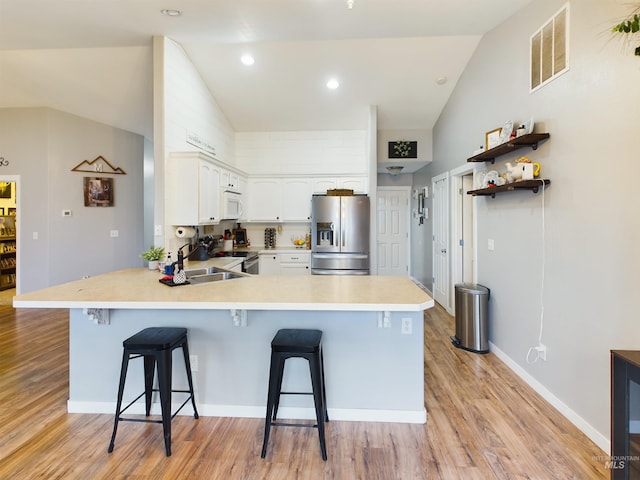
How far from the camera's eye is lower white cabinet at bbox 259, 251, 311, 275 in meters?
5.41

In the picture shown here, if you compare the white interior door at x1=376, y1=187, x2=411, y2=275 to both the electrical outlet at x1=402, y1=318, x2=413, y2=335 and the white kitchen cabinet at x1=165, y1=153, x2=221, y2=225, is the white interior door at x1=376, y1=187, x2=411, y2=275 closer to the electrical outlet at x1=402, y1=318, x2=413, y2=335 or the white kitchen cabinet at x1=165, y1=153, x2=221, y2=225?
the white kitchen cabinet at x1=165, y1=153, x2=221, y2=225

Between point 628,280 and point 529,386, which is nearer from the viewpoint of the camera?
point 628,280

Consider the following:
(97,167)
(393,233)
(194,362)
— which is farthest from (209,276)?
(393,233)

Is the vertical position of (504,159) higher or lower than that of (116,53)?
lower

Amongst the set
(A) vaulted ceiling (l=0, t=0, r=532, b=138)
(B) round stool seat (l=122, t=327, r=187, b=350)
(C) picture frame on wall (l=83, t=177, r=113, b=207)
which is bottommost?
(B) round stool seat (l=122, t=327, r=187, b=350)

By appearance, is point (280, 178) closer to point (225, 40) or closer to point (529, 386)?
point (225, 40)

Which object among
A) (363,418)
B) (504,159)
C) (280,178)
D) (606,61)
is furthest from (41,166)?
(606,61)

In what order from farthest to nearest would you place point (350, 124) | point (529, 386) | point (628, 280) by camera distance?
1. point (350, 124)
2. point (529, 386)
3. point (628, 280)

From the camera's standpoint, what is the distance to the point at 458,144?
14.5 feet

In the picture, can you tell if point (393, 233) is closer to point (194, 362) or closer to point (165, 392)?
point (194, 362)

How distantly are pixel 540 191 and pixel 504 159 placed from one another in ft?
2.30

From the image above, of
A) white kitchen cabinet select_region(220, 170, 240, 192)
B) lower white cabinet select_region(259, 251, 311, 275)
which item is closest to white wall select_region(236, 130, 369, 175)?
white kitchen cabinet select_region(220, 170, 240, 192)

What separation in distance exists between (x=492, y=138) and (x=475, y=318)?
1.82m

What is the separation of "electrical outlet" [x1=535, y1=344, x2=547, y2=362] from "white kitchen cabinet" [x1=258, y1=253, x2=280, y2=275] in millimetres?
3636
